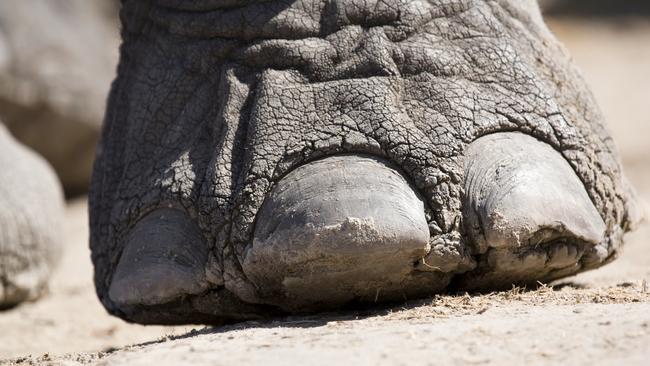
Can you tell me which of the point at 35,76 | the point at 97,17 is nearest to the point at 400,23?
the point at 35,76

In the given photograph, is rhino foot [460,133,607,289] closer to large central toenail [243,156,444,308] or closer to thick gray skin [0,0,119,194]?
large central toenail [243,156,444,308]

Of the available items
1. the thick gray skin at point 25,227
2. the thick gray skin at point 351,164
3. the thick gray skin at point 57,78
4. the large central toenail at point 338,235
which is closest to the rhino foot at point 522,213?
the thick gray skin at point 351,164

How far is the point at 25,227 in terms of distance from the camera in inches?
173

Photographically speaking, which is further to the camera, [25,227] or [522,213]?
[25,227]

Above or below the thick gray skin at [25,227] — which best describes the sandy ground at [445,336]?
below

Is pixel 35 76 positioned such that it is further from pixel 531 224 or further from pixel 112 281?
pixel 531 224

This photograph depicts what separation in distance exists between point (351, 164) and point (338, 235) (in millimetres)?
207

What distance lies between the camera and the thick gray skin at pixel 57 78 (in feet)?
23.1

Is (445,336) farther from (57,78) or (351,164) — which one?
(57,78)

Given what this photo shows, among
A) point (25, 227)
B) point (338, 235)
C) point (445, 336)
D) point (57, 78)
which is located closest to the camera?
point (445, 336)

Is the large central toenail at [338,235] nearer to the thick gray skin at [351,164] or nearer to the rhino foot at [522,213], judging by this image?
the thick gray skin at [351,164]

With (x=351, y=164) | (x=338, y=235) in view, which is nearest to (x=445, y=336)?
(x=338, y=235)

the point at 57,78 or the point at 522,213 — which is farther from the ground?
the point at 57,78

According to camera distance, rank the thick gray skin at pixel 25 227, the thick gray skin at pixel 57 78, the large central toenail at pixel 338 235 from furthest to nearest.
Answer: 1. the thick gray skin at pixel 57 78
2. the thick gray skin at pixel 25 227
3. the large central toenail at pixel 338 235
